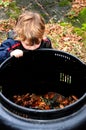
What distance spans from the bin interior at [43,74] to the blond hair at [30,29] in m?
0.09

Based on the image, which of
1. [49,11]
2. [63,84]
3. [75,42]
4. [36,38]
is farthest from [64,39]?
[36,38]

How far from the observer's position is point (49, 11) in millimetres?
3930

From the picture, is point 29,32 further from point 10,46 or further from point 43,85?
point 43,85

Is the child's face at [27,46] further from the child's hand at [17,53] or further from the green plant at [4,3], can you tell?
the green plant at [4,3]

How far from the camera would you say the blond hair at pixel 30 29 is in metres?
2.43

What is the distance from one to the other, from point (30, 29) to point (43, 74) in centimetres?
47

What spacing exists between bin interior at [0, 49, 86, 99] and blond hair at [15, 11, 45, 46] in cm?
9

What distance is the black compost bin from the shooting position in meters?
1.93

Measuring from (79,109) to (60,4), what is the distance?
7.24 ft

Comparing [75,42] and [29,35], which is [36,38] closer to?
[29,35]

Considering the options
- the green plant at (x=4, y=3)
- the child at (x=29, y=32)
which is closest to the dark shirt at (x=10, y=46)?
the child at (x=29, y=32)

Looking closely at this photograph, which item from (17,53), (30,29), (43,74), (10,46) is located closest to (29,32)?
(30,29)

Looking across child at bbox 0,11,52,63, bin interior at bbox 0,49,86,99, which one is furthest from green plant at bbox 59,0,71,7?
child at bbox 0,11,52,63

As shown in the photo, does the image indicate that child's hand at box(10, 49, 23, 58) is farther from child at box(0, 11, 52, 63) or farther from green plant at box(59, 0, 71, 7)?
green plant at box(59, 0, 71, 7)
